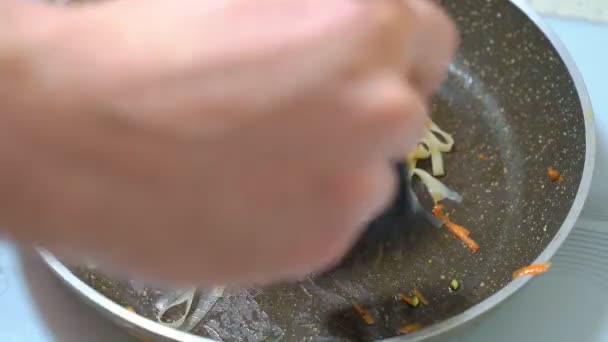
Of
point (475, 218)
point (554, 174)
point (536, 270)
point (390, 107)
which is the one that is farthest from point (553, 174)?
point (390, 107)

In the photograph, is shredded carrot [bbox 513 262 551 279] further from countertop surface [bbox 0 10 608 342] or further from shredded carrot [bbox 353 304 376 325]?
shredded carrot [bbox 353 304 376 325]

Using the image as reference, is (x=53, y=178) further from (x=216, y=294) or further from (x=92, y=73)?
(x=216, y=294)

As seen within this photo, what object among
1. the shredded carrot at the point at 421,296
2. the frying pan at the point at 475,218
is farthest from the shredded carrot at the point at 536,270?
the shredded carrot at the point at 421,296

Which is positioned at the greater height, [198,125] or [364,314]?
[198,125]

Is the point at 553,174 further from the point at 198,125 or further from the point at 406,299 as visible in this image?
the point at 198,125

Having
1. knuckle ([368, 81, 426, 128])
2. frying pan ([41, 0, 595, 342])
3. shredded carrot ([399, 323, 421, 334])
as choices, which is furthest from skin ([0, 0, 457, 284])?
shredded carrot ([399, 323, 421, 334])

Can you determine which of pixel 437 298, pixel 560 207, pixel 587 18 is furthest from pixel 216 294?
pixel 587 18
